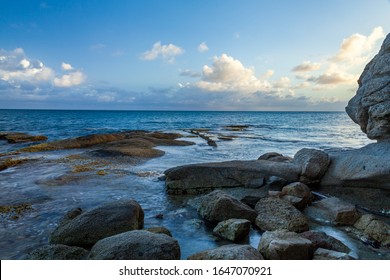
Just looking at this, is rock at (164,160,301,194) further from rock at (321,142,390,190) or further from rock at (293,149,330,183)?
rock at (321,142,390,190)

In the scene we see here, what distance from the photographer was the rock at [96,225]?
645 centimetres

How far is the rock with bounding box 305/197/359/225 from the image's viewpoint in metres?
7.71

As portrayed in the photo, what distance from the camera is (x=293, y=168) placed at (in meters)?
10.8

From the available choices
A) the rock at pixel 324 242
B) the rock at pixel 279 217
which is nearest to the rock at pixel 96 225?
the rock at pixel 279 217

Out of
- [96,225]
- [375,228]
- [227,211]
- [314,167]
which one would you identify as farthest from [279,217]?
[96,225]

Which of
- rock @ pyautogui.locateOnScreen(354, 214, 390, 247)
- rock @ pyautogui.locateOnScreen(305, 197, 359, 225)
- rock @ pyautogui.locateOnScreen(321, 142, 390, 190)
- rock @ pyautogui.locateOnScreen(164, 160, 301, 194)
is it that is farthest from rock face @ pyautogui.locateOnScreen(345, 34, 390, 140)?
rock @ pyautogui.locateOnScreen(354, 214, 390, 247)

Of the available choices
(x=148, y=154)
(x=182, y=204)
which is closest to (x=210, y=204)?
(x=182, y=204)

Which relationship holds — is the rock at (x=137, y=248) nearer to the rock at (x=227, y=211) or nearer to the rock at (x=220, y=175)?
the rock at (x=227, y=211)

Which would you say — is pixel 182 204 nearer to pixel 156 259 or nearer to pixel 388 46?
pixel 156 259

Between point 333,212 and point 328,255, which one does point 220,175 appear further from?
point 328,255

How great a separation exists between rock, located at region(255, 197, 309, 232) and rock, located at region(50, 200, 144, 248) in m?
3.13

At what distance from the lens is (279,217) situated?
7.48 meters
